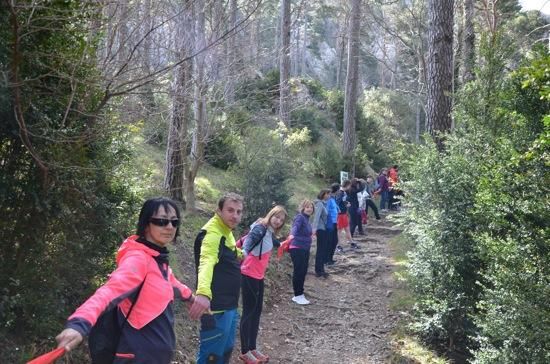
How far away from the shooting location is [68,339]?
93.5 inches

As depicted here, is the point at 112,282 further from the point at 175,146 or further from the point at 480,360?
the point at 175,146

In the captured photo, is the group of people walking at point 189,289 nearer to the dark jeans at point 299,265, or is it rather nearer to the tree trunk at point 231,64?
the dark jeans at point 299,265

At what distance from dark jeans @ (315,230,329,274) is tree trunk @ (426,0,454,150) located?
2.73 m

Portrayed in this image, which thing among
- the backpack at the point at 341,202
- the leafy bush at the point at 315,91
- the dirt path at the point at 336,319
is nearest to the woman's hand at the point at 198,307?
the dirt path at the point at 336,319

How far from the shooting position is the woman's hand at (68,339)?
236cm

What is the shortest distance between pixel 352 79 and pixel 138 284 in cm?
2064

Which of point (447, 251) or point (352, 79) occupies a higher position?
point (352, 79)

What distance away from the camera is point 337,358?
7.01m

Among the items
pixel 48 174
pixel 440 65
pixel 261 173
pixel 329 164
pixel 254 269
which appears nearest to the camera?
pixel 48 174

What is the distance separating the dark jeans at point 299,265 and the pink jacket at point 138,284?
551 centimetres

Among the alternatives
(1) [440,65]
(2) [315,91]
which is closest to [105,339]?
(1) [440,65]

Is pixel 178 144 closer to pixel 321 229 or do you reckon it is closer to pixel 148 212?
pixel 321 229

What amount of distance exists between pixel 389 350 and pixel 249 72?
5.53 meters

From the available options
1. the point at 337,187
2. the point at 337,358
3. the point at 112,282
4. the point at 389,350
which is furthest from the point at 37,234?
the point at 337,187
